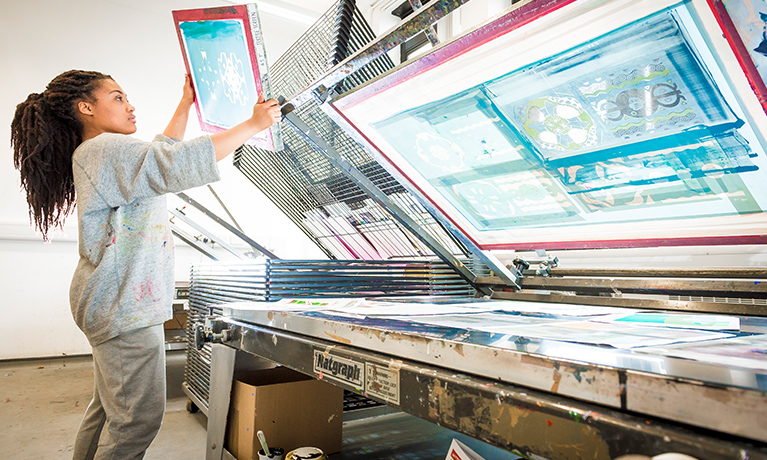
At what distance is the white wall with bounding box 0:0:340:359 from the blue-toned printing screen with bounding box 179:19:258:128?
2.99 m

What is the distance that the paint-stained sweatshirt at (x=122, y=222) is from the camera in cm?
106

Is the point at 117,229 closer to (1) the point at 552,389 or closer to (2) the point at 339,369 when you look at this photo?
(2) the point at 339,369

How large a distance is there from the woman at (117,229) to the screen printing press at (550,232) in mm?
153

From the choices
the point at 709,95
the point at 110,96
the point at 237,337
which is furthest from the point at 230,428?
the point at 709,95

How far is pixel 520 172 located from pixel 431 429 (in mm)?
1109

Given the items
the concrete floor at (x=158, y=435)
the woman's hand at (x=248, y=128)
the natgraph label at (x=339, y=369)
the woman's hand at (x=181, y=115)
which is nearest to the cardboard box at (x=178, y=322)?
the concrete floor at (x=158, y=435)

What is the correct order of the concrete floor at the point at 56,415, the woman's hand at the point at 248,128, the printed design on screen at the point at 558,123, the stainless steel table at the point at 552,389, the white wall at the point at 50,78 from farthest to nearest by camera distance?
the white wall at the point at 50,78
the concrete floor at the point at 56,415
the woman's hand at the point at 248,128
the printed design on screen at the point at 558,123
the stainless steel table at the point at 552,389

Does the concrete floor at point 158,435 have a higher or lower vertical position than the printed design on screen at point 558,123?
lower

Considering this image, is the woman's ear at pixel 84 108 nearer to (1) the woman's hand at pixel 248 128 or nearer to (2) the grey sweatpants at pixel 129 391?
(1) the woman's hand at pixel 248 128

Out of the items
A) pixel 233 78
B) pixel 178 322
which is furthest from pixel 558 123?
pixel 178 322

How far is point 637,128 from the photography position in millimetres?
936

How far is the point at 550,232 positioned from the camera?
4.30 feet

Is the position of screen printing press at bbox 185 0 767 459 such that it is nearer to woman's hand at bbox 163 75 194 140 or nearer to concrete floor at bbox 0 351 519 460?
woman's hand at bbox 163 75 194 140

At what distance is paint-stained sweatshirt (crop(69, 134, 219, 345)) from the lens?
3.47ft
